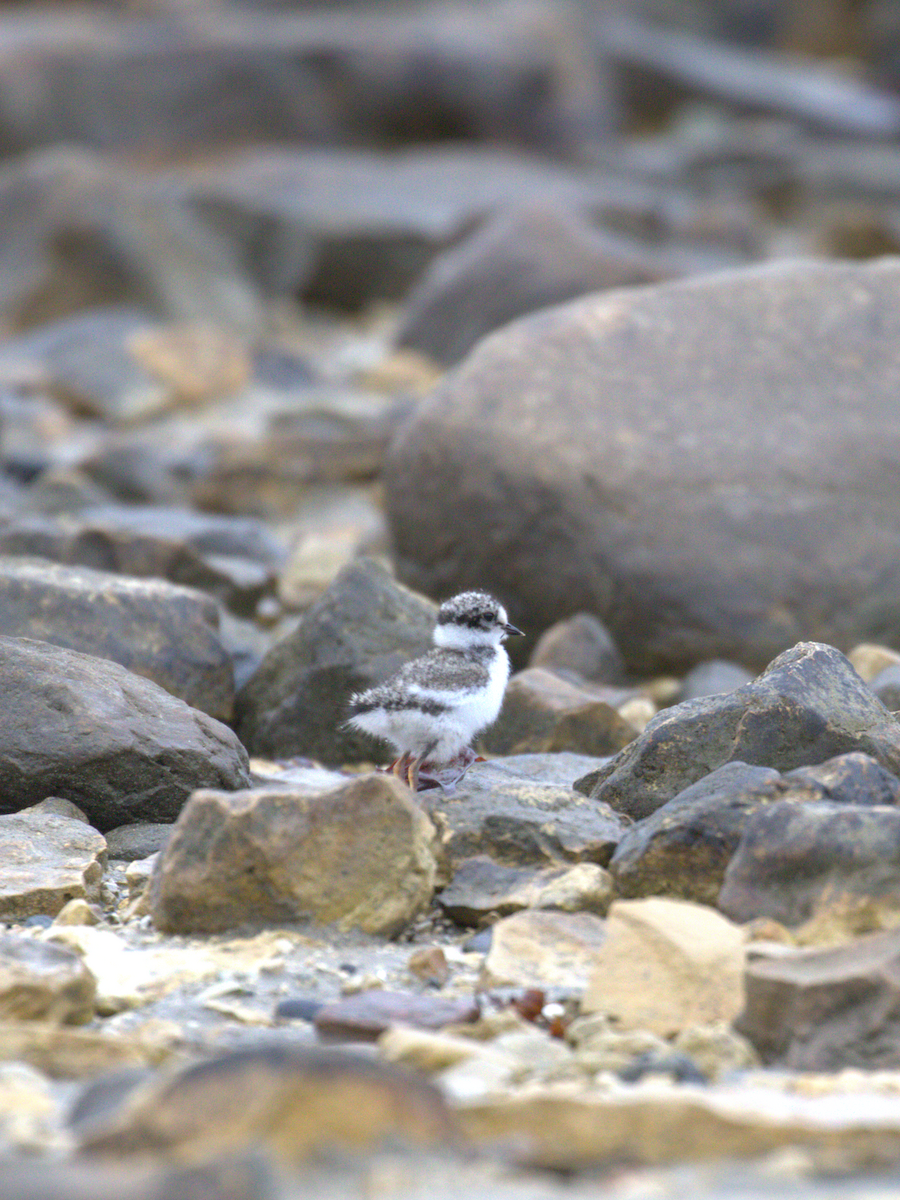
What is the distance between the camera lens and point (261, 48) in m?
22.6

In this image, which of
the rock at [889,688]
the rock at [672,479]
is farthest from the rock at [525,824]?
the rock at [672,479]

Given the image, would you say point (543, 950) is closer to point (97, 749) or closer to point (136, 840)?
point (136, 840)

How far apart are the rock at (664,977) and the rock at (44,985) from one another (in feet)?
3.77

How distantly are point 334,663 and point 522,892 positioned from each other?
2126mm

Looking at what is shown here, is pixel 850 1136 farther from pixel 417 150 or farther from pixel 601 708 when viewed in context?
pixel 417 150

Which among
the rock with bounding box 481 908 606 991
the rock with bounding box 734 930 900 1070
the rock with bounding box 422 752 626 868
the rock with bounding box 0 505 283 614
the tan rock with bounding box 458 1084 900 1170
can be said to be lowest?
A: the rock with bounding box 0 505 283 614

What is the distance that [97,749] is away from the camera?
16.1ft

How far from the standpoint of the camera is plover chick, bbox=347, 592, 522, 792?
16.9 ft

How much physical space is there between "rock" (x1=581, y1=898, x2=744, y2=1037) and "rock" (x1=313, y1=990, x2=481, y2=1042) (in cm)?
30

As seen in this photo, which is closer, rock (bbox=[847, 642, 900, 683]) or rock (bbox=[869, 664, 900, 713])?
rock (bbox=[869, 664, 900, 713])

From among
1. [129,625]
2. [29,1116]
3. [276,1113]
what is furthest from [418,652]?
[276,1113]

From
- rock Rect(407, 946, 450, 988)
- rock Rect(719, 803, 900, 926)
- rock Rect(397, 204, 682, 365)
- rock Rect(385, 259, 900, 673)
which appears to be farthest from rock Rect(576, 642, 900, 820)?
rock Rect(397, 204, 682, 365)

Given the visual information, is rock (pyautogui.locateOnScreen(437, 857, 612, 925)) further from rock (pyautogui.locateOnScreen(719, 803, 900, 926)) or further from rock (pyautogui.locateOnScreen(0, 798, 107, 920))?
rock (pyautogui.locateOnScreen(0, 798, 107, 920))

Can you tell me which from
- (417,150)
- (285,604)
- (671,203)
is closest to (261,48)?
(417,150)
